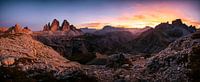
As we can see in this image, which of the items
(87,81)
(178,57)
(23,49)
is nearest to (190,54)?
(178,57)

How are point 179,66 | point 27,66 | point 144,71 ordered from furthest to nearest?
point 27,66 → point 144,71 → point 179,66

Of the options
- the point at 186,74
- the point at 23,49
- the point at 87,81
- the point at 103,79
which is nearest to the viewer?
the point at 186,74

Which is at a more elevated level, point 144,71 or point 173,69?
point 173,69

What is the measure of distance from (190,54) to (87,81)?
1607 centimetres

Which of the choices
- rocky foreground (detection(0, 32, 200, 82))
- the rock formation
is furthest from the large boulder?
the rock formation

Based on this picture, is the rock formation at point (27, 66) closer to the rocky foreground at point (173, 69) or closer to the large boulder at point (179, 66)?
the rocky foreground at point (173, 69)

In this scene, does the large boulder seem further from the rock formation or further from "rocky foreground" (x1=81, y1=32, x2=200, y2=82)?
the rock formation

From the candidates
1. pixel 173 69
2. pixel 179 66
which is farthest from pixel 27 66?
pixel 179 66

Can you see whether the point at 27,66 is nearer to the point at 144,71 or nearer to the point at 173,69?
the point at 144,71

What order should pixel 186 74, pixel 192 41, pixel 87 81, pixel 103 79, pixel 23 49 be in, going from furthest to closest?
pixel 23 49 < pixel 192 41 < pixel 103 79 < pixel 87 81 < pixel 186 74

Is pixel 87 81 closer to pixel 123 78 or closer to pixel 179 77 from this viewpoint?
pixel 123 78

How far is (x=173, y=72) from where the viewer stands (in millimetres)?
48469

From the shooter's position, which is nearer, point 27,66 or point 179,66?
point 179,66

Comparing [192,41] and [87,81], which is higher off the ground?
[192,41]
